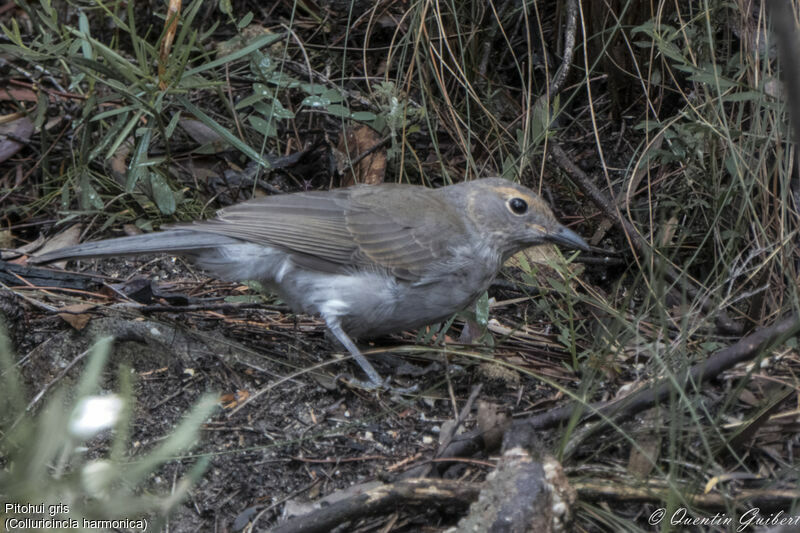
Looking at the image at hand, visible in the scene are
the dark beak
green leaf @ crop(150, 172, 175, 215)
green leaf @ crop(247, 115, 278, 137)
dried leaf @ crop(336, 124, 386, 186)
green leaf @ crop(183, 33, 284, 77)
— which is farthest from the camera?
dried leaf @ crop(336, 124, 386, 186)

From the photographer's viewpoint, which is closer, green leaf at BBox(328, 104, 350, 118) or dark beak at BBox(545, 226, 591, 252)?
dark beak at BBox(545, 226, 591, 252)

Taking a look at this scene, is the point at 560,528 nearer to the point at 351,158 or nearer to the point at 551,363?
the point at 551,363

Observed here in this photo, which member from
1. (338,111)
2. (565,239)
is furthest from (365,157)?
(565,239)

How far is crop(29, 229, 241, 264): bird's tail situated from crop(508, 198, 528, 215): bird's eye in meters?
1.55

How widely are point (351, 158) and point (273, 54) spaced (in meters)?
1.13

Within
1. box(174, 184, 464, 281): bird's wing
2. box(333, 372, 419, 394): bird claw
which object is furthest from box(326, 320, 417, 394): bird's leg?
box(174, 184, 464, 281): bird's wing

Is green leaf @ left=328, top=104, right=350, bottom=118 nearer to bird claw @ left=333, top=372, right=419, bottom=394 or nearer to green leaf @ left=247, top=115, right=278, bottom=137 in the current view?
green leaf @ left=247, top=115, right=278, bottom=137

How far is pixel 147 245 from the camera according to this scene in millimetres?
4484

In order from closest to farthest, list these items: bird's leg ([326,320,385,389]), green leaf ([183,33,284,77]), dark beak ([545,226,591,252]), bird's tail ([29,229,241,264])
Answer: bird's tail ([29,229,241,264]), bird's leg ([326,320,385,389]), dark beak ([545,226,591,252]), green leaf ([183,33,284,77])

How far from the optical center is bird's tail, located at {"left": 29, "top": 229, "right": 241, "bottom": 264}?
14.2 feet

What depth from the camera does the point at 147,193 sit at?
5.48m

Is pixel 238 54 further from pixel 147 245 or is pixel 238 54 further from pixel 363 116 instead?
pixel 147 245

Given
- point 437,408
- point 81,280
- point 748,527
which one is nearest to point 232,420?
point 437,408

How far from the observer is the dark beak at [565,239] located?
488 cm
